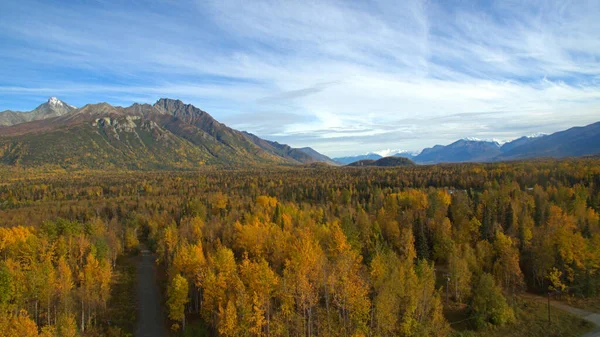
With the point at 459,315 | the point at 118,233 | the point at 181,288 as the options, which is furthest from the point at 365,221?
the point at 118,233

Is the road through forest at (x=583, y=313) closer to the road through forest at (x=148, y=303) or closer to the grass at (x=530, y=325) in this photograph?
the grass at (x=530, y=325)

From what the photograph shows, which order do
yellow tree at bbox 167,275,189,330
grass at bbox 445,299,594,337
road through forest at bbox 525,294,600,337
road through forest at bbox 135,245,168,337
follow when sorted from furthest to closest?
1. road through forest at bbox 135,245,168,337
2. yellow tree at bbox 167,275,189,330
3. grass at bbox 445,299,594,337
4. road through forest at bbox 525,294,600,337

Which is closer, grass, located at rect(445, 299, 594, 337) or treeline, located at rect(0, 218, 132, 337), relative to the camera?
treeline, located at rect(0, 218, 132, 337)

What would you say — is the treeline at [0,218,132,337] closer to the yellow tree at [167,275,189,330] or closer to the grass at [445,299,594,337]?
the yellow tree at [167,275,189,330]

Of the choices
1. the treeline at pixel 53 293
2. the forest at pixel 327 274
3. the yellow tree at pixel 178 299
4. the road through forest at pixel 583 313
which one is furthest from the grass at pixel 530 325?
the treeline at pixel 53 293

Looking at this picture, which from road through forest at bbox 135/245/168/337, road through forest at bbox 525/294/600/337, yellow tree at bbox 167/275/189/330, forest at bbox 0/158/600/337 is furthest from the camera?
road through forest at bbox 135/245/168/337

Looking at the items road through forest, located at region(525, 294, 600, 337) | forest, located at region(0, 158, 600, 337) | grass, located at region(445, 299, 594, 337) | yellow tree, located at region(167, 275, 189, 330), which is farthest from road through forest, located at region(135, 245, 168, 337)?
road through forest, located at region(525, 294, 600, 337)

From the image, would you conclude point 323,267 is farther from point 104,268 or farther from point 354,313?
point 104,268
